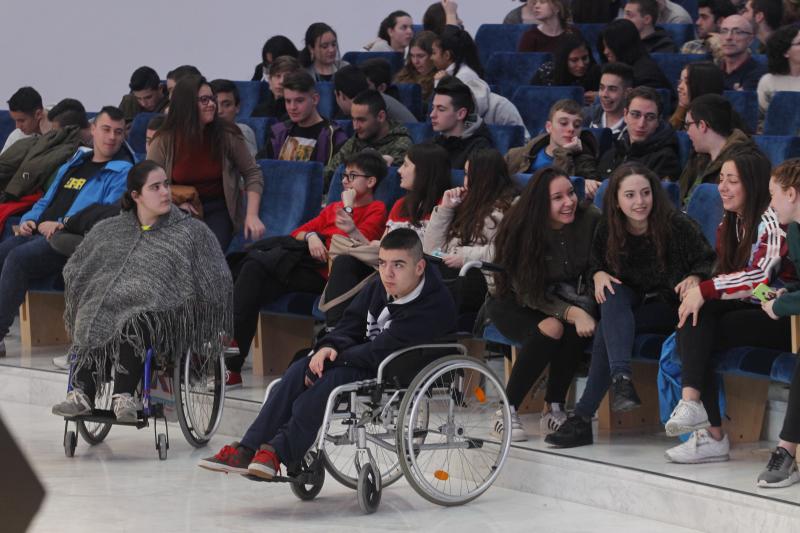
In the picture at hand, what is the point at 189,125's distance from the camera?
446 cm

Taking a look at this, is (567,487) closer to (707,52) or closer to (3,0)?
(707,52)

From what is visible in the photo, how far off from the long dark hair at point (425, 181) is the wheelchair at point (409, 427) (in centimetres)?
80

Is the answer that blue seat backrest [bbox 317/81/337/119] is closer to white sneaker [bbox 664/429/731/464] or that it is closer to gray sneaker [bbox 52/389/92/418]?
gray sneaker [bbox 52/389/92/418]

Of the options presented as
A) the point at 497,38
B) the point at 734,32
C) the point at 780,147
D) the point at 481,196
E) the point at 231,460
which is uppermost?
the point at 497,38

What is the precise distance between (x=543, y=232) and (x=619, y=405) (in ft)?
1.87

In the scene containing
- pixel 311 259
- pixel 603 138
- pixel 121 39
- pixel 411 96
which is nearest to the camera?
pixel 311 259

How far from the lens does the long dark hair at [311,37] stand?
642 cm

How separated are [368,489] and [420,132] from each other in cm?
222

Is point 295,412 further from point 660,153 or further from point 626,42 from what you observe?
point 626,42

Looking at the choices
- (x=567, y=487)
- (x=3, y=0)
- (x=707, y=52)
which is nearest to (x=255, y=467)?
(x=567, y=487)

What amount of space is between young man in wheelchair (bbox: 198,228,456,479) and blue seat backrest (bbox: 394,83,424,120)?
268 cm

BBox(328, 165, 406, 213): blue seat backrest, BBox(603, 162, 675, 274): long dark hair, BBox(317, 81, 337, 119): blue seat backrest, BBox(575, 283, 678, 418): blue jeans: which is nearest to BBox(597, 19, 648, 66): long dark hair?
BBox(317, 81, 337, 119): blue seat backrest

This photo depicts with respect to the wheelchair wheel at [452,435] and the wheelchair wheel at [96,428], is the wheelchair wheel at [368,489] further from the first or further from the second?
the wheelchair wheel at [96,428]

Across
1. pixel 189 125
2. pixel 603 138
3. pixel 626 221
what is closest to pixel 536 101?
pixel 603 138
